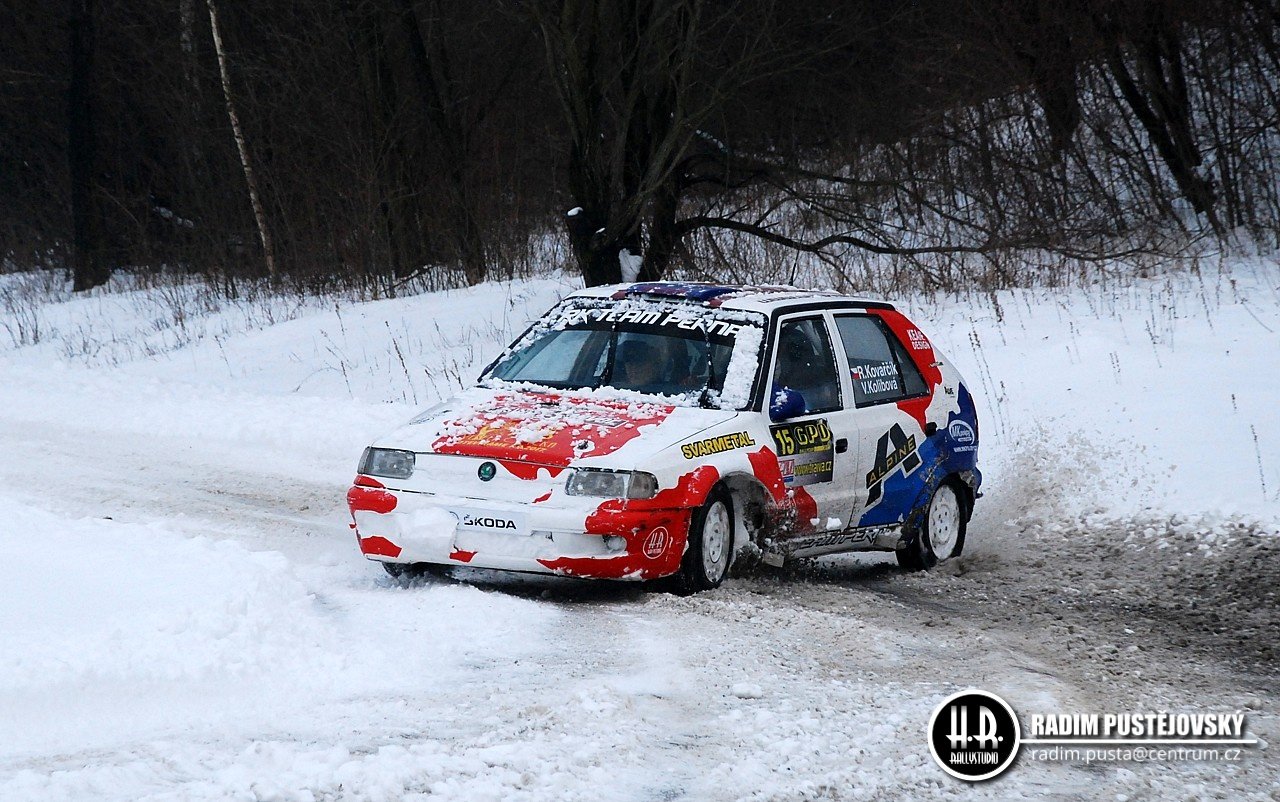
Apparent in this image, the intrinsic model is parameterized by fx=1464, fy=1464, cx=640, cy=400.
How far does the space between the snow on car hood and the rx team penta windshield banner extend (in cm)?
224

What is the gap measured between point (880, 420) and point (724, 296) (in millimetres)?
1171

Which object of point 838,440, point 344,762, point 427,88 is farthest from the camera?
point 427,88

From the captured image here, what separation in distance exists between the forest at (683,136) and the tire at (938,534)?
22.7 ft

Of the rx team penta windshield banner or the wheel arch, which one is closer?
the rx team penta windshield banner

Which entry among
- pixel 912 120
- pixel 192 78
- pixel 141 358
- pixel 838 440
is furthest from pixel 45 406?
pixel 192 78

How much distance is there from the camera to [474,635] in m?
6.22

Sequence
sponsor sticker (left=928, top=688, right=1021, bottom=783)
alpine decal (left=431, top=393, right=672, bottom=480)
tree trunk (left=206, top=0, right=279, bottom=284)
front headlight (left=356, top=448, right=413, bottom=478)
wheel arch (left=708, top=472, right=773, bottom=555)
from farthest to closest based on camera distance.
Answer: tree trunk (left=206, top=0, right=279, bottom=284)
wheel arch (left=708, top=472, right=773, bottom=555)
front headlight (left=356, top=448, right=413, bottom=478)
alpine decal (left=431, top=393, right=672, bottom=480)
sponsor sticker (left=928, top=688, right=1021, bottom=783)

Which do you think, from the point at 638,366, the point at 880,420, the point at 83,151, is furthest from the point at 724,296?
the point at 83,151

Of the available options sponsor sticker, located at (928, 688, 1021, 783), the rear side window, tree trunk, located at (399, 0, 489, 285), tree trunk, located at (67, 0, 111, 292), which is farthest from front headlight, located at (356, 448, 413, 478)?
tree trunk, located at (67, 0, 111, 292)

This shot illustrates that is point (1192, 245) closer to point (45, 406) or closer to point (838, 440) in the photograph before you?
point (838, 440)

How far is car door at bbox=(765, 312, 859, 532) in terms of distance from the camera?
7.88 meters

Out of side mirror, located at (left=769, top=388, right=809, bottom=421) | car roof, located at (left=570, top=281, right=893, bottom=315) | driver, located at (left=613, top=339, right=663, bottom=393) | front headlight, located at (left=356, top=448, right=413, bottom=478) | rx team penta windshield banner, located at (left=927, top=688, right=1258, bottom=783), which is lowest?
rx team penta windshield banner, located at (left=927, top=688, right=1258, bottom=783)

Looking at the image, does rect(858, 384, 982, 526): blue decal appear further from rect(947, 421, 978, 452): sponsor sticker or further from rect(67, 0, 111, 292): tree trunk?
rect(67, 0, 111, 292): tree trunk

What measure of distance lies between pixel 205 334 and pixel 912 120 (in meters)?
10.6
